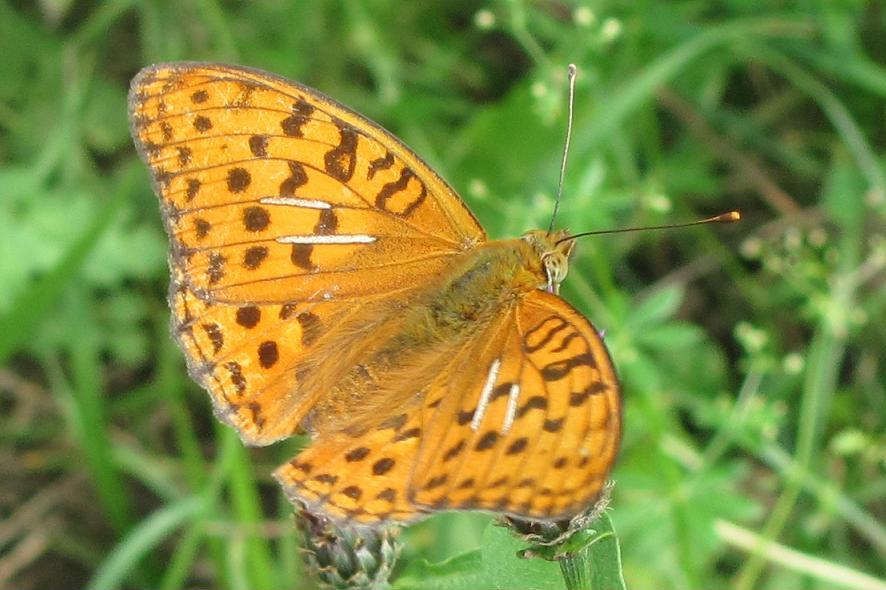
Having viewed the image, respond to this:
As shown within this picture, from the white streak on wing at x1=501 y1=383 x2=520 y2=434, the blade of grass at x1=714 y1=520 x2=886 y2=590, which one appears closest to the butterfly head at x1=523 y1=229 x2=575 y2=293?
the white streak on wing at x1=501 y1=383 x2=520 y2=434

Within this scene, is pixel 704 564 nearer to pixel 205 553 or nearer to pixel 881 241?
pixel 881 241

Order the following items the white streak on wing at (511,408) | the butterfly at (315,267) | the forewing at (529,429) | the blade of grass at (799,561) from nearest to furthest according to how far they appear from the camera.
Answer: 1. the forewing at (529,429)
2. the white streak on wing at (511,408)
3. the butterfly at (315,267)
4. the blade of grass at (799,561)

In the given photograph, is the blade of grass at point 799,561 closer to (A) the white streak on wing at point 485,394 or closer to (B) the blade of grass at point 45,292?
(A) the white streak on wing at point 485,394

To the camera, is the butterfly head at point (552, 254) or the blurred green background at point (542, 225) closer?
the butterfly head at point (552, 254)

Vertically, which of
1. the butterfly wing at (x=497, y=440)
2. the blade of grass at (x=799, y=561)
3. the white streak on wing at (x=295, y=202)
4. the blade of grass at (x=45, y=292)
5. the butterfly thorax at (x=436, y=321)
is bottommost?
the blade of grass at (x=799, y=561)

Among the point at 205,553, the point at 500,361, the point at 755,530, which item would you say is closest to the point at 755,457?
the point at 755,530

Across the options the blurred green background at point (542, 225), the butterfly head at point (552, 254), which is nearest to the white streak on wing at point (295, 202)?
the butterfly head at point (552, 254)

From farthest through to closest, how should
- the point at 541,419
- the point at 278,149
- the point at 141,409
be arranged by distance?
the point at 141,409 < the point at 278,149 < the point at 541,419

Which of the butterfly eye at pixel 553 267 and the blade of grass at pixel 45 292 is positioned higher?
the blade of grass at pixel 45 292
